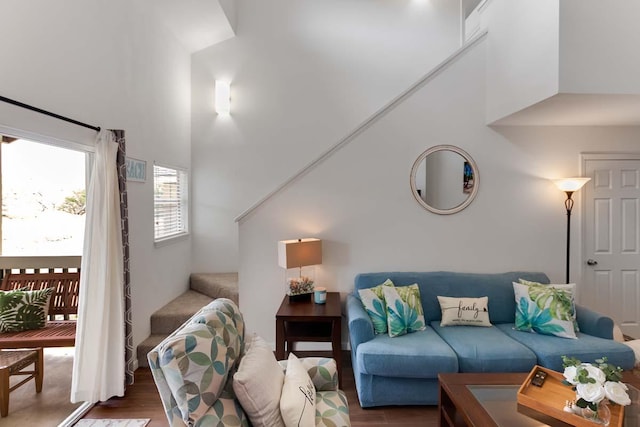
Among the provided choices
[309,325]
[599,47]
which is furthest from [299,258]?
[599,47]

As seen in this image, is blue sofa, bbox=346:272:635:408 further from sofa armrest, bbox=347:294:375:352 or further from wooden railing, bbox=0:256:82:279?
wooden railing, bbox=0:256:82:279

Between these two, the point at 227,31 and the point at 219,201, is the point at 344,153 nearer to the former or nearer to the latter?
the point at 219,201

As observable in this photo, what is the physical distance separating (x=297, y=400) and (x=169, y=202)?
10.8 ft

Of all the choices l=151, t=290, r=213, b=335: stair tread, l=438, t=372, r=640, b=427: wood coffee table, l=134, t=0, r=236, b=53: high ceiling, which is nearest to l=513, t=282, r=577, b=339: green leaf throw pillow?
l=438, t=372, r=640, b=427: wood coffee table

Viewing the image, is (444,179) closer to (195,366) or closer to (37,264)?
(195,366)

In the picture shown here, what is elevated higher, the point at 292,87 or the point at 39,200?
the point at 292,87

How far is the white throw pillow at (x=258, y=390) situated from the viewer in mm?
1529

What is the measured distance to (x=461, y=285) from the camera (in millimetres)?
3289

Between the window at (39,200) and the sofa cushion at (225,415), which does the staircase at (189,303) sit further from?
the sofa cushion at (225,415)

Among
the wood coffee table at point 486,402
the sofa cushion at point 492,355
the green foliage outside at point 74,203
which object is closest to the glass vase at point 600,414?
the wood coffee table at point 486,402

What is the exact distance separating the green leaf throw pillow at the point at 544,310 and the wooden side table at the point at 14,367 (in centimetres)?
377

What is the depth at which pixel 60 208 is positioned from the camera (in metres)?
3.38

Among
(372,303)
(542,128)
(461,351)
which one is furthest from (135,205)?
(542,128)

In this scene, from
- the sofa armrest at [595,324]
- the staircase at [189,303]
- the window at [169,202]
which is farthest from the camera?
the window at [169,202]
